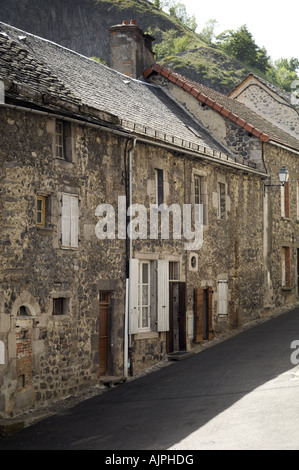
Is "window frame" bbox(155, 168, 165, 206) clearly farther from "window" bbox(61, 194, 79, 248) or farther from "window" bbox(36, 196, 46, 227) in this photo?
"window" bbox(36, 196, 46, 227)

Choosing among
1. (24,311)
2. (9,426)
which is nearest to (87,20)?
(24,311)

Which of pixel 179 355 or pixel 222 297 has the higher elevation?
pixel 222 297

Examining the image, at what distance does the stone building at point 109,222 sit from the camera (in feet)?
45.9

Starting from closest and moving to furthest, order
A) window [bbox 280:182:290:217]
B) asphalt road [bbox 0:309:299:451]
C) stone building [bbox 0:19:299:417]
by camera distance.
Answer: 1. asphalt road [bbox 0:309:299:451]
2. stone building [bbox 0:19:299:417]
3. window [bbox 280:182:290:217]

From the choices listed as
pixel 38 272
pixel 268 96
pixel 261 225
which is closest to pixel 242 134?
pixel 261 225

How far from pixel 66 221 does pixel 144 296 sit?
154 inches

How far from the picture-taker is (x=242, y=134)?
25000 mm

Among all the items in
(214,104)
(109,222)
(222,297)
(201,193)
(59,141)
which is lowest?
(222,297)

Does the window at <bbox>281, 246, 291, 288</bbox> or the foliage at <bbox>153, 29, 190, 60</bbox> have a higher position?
the foliage at <bbox>153, 29, 190, 60</bbox>

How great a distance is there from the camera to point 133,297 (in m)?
17.5

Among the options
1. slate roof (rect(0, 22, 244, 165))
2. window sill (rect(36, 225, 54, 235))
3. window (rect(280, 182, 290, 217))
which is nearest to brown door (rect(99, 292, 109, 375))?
window sill (rect(36, 225, 54, 235))

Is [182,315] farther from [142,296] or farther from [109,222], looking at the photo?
[109,222]

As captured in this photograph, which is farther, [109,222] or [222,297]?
[222,297]

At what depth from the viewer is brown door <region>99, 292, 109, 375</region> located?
1659cm
